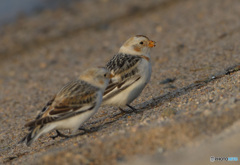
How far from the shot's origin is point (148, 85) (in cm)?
721

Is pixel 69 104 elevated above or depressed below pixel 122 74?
below

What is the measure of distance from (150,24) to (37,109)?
17.7 feet

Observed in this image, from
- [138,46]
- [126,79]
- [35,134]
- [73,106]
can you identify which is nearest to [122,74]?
[126,79]

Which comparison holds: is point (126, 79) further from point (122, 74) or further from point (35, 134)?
point (35, 134)

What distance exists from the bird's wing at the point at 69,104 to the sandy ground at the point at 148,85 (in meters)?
0.35

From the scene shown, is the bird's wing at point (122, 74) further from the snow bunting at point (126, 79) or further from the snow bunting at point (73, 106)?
the snow bunting at point (73, 106)

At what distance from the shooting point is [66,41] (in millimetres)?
11750

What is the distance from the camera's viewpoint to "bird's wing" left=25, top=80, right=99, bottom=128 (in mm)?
4879

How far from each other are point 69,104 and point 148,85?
2.44 meters

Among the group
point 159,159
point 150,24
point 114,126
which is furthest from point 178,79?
point 150,24

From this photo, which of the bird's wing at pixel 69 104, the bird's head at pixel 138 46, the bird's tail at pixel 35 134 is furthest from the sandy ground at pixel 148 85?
the bird's head at pixel 138 46

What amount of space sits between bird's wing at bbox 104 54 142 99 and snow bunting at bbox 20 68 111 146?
27 centimetres

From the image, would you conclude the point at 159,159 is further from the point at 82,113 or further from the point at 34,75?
the point at 34,75

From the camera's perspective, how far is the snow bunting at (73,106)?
4852 mm
